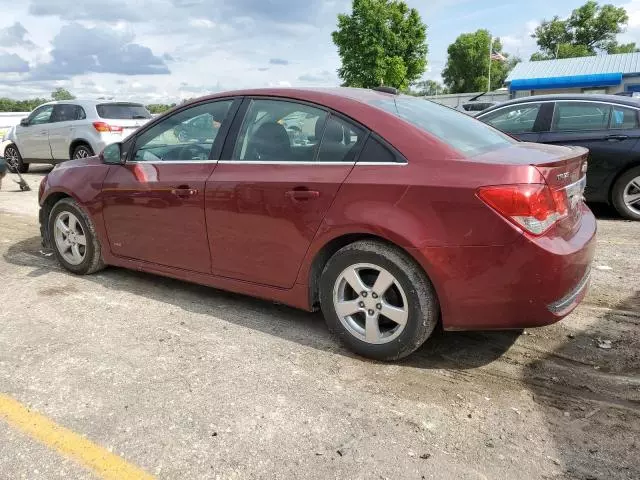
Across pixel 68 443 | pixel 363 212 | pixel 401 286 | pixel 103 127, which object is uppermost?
pixel 103 127

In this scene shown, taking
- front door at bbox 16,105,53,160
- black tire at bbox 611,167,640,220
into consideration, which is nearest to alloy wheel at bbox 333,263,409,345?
black tire at bbox 611,167,640,220

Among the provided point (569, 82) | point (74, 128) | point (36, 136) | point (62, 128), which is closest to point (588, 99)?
point (74, 128)

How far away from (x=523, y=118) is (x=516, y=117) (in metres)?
0.10

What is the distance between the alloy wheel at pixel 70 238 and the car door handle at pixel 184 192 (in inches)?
52.6

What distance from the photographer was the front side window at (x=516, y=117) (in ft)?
24.2

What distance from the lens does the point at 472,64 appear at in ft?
230

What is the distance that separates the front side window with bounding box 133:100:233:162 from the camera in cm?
400

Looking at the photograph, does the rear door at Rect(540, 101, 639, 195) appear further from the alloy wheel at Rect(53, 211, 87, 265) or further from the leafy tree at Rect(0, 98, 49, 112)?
the leafy tree at Rect(0, 98, 49, 112)

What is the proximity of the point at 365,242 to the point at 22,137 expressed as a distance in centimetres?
1219

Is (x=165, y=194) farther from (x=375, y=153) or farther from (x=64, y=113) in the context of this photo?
(x=64, y=113)

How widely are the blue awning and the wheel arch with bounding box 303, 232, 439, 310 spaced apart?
38.2 meters

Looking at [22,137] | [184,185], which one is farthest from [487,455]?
[22,137]

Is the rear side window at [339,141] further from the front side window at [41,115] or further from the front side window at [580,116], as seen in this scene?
the front side window at [41,115]

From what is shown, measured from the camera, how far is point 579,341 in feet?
11.6
